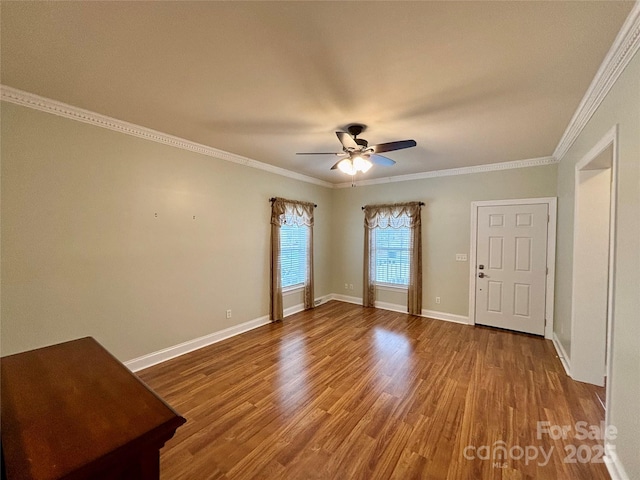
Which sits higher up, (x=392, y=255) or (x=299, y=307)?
(x=392, y=255)

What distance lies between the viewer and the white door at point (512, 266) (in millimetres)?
3830

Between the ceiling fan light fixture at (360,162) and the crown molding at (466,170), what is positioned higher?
the crown molding at (466,170)

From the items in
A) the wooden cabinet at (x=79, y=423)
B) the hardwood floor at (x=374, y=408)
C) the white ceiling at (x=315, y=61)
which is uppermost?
the white ceiling at (x=315, y=61)

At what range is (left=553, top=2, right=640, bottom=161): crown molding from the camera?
4.59 feet

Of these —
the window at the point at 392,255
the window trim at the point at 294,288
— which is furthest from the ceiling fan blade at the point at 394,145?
the window trim at the point at 294,288

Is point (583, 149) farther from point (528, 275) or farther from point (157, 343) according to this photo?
point (157, 343)

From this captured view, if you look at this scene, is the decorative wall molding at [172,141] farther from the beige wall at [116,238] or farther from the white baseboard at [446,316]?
the white baseboard at [446,316]

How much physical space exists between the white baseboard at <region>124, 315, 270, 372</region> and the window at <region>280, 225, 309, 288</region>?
883mm

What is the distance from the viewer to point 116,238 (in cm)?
273

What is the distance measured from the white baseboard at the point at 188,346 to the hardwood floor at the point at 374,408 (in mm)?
92

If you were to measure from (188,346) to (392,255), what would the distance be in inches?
148

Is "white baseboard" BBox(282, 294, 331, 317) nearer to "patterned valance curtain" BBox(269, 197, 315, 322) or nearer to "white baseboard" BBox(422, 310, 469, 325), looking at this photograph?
"patterned valance curtain" BBox(269, 197, 315, 322)

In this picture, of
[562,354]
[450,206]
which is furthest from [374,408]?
[450,206]

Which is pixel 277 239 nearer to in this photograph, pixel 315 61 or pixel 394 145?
pixel 394 145
